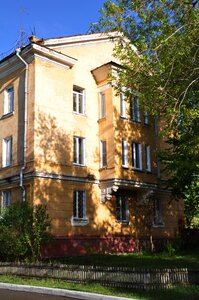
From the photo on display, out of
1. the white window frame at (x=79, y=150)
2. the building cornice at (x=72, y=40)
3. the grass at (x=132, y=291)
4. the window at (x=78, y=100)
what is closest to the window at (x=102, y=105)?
the window at (x=78, y=100)

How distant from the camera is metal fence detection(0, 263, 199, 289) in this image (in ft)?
38.1

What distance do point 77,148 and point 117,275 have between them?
1320 cm

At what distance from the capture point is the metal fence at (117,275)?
11625mm

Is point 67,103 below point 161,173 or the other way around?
the other way around

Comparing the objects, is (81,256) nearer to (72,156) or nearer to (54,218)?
(54,218)

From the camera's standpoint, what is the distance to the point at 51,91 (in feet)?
77.8

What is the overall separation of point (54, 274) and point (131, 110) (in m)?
14.9

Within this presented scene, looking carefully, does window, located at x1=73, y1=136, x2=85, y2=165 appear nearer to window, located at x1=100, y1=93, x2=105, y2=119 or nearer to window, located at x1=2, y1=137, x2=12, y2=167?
window, located at x1=100, y1=93, x2=105, y2=119

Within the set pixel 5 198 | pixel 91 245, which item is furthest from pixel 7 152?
pixel 91 245

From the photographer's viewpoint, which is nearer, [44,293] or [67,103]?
[44,293]

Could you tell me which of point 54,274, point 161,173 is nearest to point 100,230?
point 161,173

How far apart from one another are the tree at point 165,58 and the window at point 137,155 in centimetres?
937

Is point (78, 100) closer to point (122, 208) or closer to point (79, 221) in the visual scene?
point (122, 208)

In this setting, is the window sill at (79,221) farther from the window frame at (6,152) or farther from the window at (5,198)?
the window frame at (6,152)
